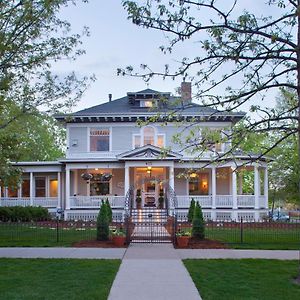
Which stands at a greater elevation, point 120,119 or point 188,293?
point 120,119

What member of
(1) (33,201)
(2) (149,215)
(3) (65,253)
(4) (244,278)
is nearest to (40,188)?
(1) (33,201)

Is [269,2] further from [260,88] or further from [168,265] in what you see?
[168,265]

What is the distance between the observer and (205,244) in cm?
1560

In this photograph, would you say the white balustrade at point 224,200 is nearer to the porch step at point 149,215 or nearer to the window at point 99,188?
the porch step at point 149,215

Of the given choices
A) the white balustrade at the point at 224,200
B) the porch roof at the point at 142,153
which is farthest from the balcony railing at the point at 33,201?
the white balustrade at the point at 224,200

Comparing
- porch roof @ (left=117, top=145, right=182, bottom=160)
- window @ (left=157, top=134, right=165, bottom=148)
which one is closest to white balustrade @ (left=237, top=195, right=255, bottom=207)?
porch roof @ (left=117, top=145, right=182, bottom=160)

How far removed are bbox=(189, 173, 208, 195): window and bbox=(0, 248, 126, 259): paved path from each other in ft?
51.4

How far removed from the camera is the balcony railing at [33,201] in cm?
2955

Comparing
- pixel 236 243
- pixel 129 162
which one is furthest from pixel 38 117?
pixel 129 162

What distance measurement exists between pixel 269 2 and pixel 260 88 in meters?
1.82

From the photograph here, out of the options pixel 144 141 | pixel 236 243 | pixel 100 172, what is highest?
pixel 144 141

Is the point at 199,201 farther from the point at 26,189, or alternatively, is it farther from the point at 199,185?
the point at 26,189

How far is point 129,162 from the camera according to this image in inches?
1070

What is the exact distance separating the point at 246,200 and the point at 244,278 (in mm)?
18207
